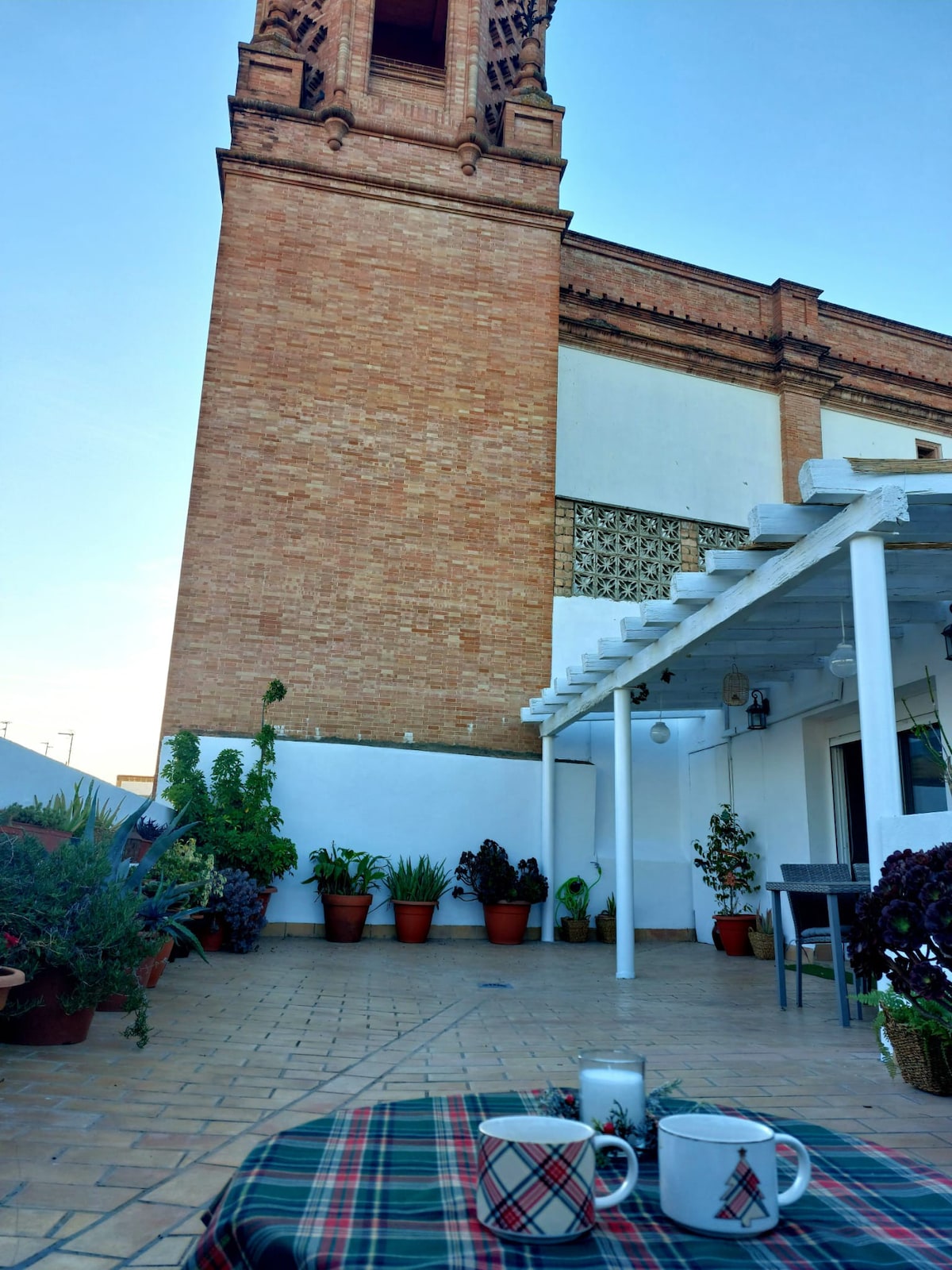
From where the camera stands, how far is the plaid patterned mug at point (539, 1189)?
0.82m

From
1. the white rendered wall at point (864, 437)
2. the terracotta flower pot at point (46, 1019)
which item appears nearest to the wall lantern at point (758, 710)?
the white rendered wall at point (864, 437)

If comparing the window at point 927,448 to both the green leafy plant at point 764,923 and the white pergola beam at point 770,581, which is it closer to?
the green leafy plant at point 764,923

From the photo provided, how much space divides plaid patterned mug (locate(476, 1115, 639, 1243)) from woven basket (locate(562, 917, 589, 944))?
971cm

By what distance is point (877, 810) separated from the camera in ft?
14.2

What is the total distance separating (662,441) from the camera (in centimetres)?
1281

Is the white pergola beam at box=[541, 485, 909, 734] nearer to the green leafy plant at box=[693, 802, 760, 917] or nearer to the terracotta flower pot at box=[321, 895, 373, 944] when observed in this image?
the green leafy plant at box=[693, 802, 760, 917]

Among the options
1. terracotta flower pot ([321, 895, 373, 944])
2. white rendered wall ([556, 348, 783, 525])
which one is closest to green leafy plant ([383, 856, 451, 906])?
terracotta flower pot ([321, 895, 373, 944])

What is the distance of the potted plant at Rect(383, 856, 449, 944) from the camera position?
963cm

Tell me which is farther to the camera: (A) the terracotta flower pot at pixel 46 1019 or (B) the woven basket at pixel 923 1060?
(A) the terracotta flower pot at pixel 46 1019

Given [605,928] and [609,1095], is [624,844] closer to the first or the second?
[605,928]

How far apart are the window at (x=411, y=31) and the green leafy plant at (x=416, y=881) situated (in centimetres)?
1179

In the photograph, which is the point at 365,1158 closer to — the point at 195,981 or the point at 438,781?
the point at 195,981

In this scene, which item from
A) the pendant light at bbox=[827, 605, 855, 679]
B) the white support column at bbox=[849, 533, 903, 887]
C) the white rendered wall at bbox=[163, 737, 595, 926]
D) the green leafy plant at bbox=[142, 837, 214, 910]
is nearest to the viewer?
the white support column at bbox=[849, 533, 903, 887]

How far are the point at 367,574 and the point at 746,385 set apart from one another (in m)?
6.58
